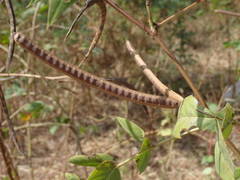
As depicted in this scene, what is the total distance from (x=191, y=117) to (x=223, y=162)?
6cm

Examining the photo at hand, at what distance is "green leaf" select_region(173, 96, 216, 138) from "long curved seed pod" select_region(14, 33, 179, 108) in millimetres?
25

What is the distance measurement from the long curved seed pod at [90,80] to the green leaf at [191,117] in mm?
25

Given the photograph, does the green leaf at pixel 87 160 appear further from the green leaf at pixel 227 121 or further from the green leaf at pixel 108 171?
the green leaf at pixel 227 121

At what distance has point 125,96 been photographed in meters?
0.43

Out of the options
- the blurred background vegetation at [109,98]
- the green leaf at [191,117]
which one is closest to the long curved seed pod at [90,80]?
the green leaf at [191,117]

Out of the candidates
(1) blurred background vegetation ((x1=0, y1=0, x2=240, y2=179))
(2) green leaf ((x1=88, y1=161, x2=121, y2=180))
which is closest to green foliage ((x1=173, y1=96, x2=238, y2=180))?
(2) green leaf ((x1=88, y1=161, x2=121, y2=180))

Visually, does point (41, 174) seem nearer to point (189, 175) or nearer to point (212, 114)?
point (189, 175)

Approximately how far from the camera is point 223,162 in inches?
14.7

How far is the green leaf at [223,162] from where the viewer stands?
0.37 metres

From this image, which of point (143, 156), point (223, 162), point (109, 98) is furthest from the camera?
point (109, 98)

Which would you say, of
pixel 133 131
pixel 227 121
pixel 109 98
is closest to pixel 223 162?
pixel 227 121

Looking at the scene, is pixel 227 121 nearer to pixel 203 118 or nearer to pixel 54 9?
pixel 203 118

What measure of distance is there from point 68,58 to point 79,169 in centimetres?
82

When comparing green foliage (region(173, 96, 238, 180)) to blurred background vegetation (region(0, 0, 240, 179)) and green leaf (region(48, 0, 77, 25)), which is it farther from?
blurred background vegetation (region(0, 0, 240, 179))
